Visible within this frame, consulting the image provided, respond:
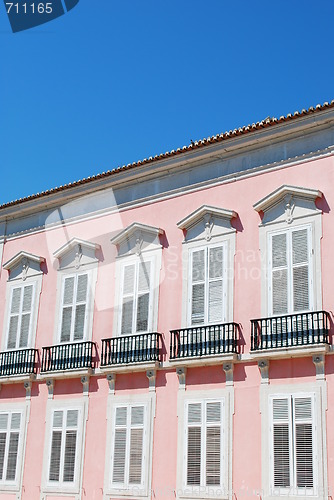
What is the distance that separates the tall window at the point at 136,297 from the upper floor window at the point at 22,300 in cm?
354

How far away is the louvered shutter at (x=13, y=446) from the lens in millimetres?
20391

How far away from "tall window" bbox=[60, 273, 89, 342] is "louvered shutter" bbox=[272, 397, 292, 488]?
255 inches

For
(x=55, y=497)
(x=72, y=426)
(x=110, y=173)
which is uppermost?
(x=110, y=173)

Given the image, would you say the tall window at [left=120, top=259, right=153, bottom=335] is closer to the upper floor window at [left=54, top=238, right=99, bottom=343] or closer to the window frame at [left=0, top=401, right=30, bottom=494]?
the upper floor window at [left=54, top=238, right=99, bottom=343]

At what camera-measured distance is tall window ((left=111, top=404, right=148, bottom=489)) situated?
17719mm

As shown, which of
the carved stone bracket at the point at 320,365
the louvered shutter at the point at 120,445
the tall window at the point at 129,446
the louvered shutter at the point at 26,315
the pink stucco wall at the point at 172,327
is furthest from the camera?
the louvered shutter at the point at 26,315

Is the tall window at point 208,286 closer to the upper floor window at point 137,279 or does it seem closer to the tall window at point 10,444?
the upper floor window at point 137,279

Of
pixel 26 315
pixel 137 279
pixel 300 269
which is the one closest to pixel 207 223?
pixel 137 279

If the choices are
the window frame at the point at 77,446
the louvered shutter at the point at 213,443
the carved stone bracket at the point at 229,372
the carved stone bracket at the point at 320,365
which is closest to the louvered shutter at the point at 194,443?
the louvered shutter at the point at 213,443

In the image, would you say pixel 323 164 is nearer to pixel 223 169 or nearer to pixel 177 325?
pixel 223 169

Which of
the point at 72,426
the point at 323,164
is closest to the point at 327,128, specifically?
Result: the point at 323,164

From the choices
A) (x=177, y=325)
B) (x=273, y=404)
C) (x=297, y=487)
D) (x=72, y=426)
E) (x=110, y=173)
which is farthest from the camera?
(x=110, y=173)

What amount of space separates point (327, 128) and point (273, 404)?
6.56 meters

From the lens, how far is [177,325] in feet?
59.8
